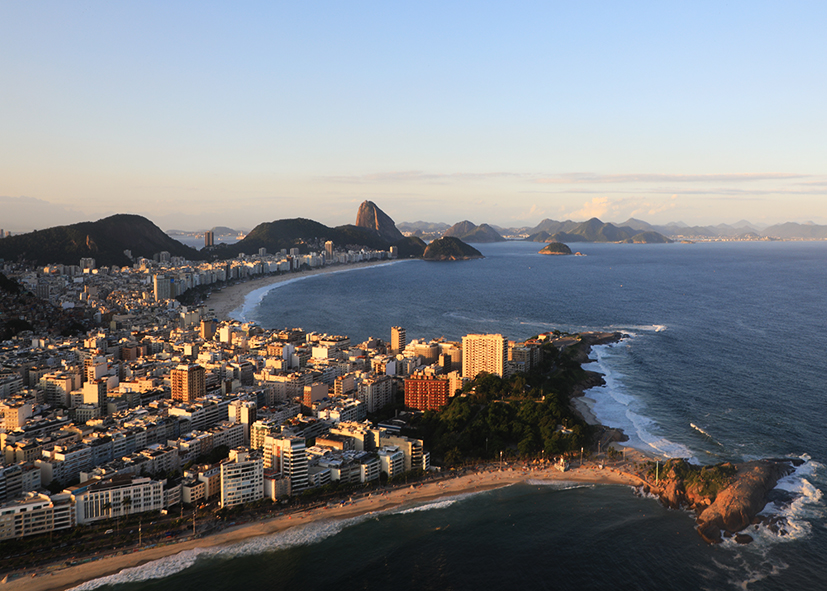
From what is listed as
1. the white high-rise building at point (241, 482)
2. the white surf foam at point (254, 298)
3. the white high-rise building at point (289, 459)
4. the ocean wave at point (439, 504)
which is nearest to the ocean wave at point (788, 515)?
the ocean wave at point (439, 504)

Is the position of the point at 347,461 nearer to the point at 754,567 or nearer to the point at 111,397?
the point at 754,567

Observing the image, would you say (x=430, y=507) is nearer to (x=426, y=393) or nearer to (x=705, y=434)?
(x=426, y=393)

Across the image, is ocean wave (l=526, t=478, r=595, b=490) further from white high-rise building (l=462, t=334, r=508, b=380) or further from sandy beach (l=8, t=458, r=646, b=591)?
white high-rise building (l=462, t=334, r=508, b=380)

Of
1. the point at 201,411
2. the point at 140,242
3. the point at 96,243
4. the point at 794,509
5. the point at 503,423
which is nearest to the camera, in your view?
the point at 794,509

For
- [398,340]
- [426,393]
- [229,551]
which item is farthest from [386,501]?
[398,340]

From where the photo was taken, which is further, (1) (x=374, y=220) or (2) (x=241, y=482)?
(1) (x=374, y=220)

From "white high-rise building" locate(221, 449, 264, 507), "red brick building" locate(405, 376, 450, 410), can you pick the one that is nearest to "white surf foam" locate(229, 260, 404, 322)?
"red brick building" locate(405, 376, 450, 410)

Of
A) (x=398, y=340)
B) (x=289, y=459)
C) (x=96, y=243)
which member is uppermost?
(x=96, y=243)
